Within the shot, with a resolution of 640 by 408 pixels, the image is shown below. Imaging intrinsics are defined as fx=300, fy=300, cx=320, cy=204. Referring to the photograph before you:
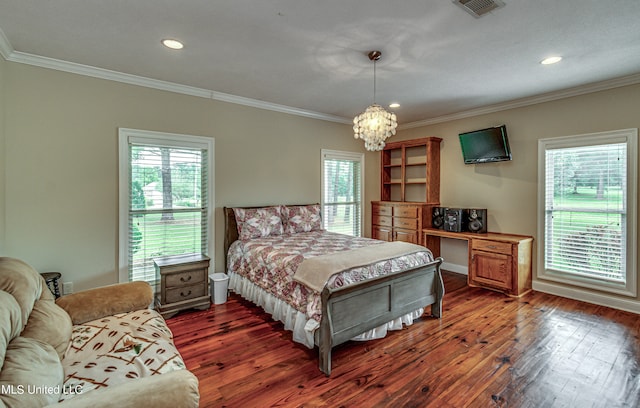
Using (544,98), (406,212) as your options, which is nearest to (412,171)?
(406,212)

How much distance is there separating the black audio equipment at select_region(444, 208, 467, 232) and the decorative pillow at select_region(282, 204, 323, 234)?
207 cm

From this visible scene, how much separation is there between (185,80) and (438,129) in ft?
13.5

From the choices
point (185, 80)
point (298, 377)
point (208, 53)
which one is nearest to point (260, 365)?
point (298, 377)

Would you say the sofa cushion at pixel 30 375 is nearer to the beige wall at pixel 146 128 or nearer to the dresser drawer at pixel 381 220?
the beige wall at pixel 146 128

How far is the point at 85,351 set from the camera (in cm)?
167

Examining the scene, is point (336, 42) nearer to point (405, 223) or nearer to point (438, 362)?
point (438, 362)

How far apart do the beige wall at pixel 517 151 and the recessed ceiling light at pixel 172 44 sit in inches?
168

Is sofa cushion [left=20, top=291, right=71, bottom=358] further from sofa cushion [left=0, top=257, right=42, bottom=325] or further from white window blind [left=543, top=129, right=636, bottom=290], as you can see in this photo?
white window blind [left=543, top=129, right=636, bottom=290]

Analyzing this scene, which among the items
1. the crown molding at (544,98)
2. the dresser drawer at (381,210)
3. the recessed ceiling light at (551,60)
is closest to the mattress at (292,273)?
the dresser drawer at (381,210)

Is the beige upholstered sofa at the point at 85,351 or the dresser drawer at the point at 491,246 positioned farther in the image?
the dresser drawer at the point at 491,246

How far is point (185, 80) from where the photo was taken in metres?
3.56

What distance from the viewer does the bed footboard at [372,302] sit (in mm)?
2309

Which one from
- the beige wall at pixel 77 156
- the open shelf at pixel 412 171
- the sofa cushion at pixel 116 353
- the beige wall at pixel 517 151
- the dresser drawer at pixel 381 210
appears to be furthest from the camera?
the dresser drawer at pixel 381 210

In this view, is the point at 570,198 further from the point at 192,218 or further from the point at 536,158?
the point at 192,218
